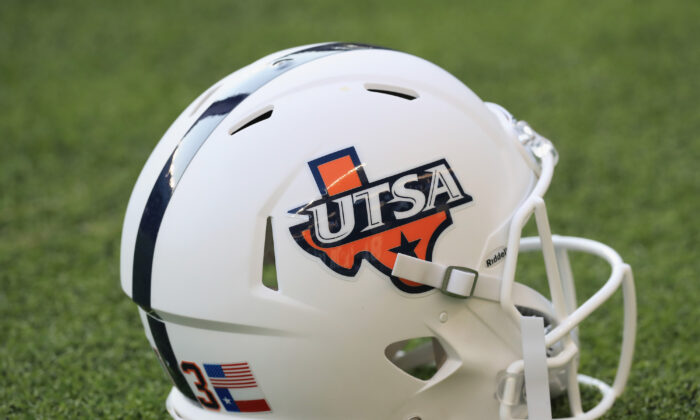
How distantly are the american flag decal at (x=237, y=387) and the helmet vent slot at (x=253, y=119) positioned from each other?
0.47m

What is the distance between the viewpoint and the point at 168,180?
161 centimetres

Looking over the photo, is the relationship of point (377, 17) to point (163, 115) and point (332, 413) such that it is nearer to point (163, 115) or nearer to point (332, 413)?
point (163, 115)

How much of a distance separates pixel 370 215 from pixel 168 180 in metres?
0.42

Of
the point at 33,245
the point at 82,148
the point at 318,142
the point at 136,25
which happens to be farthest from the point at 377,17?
the point at 318,142

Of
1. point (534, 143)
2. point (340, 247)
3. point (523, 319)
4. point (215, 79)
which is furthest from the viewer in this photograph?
point (215, 79)

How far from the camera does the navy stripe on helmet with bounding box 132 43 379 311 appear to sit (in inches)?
63.0

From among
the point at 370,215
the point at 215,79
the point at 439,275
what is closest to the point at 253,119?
the point at 370,215

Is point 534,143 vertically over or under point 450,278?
over

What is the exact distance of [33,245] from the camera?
3.28 m

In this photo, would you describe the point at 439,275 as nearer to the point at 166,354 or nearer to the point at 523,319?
the point at 523,319

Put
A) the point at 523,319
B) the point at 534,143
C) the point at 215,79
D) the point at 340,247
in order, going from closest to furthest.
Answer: the point at 340,247 → the point at 523,319 → the point at 534,143 → the point at 215,79

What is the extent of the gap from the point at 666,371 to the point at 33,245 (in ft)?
8.03

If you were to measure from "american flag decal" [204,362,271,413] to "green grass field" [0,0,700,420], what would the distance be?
59 centimetres

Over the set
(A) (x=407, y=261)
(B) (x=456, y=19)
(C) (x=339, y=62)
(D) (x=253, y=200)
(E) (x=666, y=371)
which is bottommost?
(E) (x=666, y=371)
